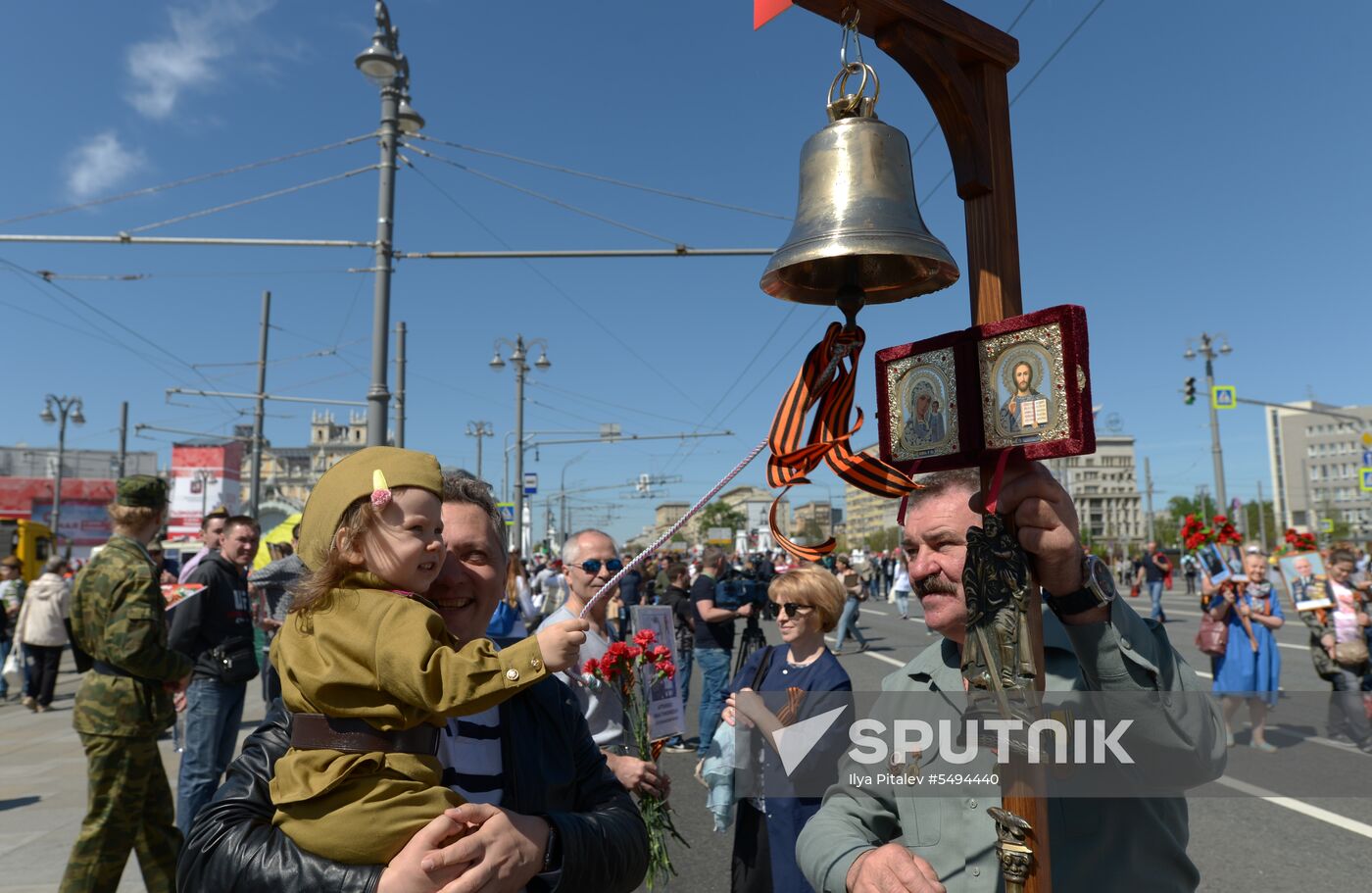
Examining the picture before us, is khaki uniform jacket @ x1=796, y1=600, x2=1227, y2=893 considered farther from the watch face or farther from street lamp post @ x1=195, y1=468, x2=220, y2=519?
street lamp post @ x1=195, y1=468, x2=220, y2=519

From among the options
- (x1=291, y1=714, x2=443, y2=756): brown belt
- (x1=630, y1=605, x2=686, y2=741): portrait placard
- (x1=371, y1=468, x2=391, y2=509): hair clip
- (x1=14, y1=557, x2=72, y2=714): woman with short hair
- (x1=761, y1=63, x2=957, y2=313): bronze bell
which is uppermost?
(x1=761, y1=63, x2=957, y2=313): bronze bell

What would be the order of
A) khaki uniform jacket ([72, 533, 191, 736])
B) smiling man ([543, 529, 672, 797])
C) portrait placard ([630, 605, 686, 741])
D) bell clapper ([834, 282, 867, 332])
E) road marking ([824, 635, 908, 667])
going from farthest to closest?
1. road marking ([824, 635, 908, 667])
2. khaki uniform jacket ([72, 533, 191, 736])
3. portrait placard ([630, 605, 686, 741])
4. smiling man ([543, 529, 672, 797])
5. bell clapper ([834, 282, 867, 332])

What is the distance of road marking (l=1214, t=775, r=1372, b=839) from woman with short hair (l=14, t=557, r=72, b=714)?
13324 millimetres

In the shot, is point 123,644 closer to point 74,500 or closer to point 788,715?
point 788,715

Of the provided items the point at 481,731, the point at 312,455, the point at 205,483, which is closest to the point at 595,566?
the point at 481,731

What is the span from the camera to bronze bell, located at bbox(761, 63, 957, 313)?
1.86 metres

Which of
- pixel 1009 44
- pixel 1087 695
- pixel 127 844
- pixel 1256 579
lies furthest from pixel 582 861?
pixel 1256 579

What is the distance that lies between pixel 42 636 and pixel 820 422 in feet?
43.9

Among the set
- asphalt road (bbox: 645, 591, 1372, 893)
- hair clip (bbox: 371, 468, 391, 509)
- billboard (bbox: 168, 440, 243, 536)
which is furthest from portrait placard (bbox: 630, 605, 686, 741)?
billboard (bbox: 168, 440, 243, 536)

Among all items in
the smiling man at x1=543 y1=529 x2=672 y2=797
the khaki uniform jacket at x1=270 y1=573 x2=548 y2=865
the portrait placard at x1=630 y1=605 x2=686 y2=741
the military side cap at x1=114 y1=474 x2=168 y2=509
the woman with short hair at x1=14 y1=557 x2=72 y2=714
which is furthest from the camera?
the woman with short hair at x1=14 y1=557 x2=72 y2=714

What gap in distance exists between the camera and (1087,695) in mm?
1900

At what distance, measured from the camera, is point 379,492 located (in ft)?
6.00

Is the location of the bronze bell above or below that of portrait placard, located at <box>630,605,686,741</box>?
above

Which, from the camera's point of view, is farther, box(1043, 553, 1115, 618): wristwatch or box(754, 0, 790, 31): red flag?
box(754, 0, 790, 31): red flag
